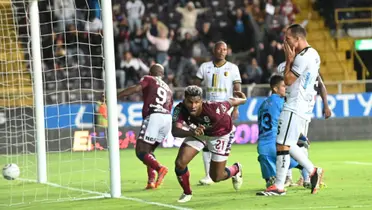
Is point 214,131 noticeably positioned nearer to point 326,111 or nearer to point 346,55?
point 326,111

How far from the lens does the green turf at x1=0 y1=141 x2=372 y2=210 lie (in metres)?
11.7

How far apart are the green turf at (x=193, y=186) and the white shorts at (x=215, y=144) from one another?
554 mm

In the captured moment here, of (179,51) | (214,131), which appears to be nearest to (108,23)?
(214,131)

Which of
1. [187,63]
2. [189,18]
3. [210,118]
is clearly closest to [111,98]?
[210,118]

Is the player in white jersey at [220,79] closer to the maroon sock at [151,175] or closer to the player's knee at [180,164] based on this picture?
the maroon sock at [151,175]

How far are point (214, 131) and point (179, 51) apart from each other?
16216 mm

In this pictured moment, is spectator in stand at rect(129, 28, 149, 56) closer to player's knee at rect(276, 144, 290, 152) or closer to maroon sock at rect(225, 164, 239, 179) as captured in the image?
maroon sock at rect(225, 164, 239, 179)

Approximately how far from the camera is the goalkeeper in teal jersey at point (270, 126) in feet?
44.9

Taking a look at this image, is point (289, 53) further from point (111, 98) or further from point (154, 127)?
point (154, 127)

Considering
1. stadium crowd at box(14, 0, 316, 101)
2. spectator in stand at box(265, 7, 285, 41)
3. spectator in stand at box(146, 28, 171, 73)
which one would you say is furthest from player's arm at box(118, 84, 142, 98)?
spectator in stand at box(265, 7, 285, 41)

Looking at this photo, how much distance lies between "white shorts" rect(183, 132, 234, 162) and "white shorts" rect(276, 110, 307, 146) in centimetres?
76

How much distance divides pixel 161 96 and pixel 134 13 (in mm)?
14351

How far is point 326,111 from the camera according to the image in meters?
13.7

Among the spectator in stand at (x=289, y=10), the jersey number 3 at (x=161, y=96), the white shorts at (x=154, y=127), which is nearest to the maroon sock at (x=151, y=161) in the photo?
the white shorts at (x=154, y=127)
